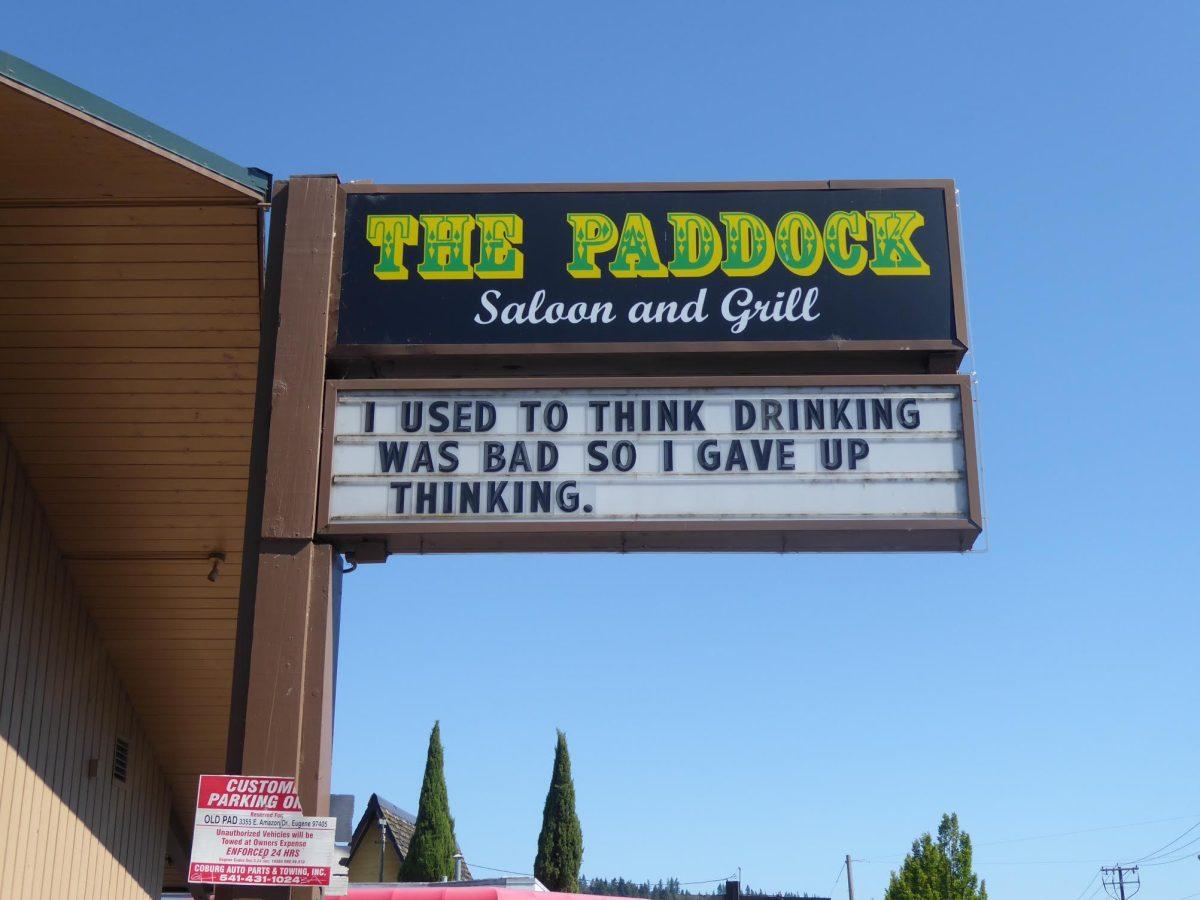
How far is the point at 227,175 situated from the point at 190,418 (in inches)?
101

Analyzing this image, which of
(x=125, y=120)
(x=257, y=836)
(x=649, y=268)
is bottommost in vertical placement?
(x=257, y=836)

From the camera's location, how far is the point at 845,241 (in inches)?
350

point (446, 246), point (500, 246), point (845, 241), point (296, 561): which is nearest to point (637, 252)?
point (500, 246)

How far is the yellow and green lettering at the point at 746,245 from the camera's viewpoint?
8.85 metres

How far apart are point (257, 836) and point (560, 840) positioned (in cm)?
2823

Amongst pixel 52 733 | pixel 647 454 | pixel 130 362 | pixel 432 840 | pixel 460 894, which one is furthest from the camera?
pixel 432 840

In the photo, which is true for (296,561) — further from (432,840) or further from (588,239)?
(432,840)

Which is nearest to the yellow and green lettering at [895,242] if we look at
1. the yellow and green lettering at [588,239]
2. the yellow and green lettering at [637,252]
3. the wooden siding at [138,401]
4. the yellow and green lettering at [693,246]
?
the yellow and green lettering at [693,246]

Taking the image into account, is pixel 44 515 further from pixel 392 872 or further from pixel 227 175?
pixel 392 872

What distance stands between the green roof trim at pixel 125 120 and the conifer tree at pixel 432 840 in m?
24.9

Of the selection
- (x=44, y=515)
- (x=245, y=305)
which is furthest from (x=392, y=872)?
(x=245, y=305)

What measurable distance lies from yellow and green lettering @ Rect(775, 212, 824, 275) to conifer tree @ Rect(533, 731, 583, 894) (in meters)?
27.3

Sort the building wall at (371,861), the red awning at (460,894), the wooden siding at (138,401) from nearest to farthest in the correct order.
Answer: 1. the wooden siding at (138,401)
2. the red awning at (460,894)
3. the building wall at (371,861)

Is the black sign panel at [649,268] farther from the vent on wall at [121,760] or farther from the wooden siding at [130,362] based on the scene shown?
the vent on wall at [121,760]
